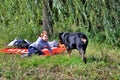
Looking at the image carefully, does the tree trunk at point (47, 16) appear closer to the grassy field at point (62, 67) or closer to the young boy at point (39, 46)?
the young boy at point (39, 46)

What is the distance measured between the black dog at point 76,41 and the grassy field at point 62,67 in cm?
22

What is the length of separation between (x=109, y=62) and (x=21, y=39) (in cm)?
336

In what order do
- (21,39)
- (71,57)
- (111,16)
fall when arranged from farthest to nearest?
1. (21,39)
2. (111,16)
3. (71,57)

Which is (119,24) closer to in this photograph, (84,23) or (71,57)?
(84,23)

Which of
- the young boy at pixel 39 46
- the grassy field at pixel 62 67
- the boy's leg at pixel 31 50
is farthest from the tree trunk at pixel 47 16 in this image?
the grassy field at pixel 62 67

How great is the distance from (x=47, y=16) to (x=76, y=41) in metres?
2.37

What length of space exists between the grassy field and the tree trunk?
1.48 m

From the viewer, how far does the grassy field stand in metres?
7.28

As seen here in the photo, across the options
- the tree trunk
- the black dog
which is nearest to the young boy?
the black dog

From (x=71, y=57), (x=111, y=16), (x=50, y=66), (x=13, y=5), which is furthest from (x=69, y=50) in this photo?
(x=13, y=5)

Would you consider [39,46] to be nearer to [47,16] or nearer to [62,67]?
[47,16]

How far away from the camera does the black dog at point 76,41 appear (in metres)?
8.42

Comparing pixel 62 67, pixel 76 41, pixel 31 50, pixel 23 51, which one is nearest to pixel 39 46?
pixel 31 50

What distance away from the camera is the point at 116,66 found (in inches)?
322
